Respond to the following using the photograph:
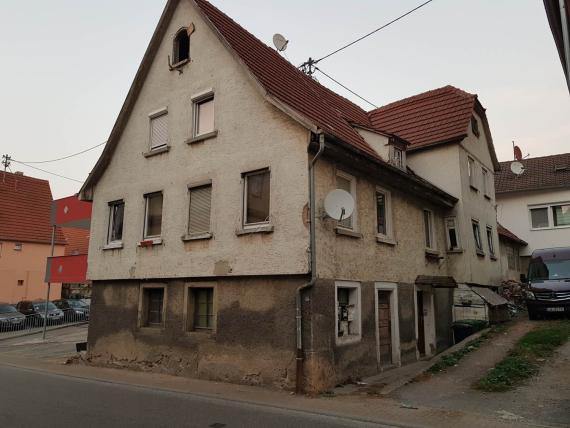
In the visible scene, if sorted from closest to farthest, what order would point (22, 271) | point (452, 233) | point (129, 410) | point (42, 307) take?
point (129, 410), point (452, 233), point (42, 307), point (22, 271)

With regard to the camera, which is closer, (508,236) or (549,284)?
(549,284)

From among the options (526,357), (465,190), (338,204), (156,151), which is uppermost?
(156,151)

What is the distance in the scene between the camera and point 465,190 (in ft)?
57.0

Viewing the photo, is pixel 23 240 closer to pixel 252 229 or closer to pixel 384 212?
pixel 252 229

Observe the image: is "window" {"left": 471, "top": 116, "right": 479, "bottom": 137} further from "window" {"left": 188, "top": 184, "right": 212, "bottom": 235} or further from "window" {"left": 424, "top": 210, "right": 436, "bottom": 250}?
"window" {"left": 188, "top": 184, "right": 212, "bottom": 235}

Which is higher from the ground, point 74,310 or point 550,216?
point 550,216

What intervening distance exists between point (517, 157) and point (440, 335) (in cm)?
2428

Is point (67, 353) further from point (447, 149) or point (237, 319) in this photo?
point (447, 149)

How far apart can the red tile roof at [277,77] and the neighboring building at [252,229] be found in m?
0.09

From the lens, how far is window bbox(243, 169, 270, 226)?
36.7 ft

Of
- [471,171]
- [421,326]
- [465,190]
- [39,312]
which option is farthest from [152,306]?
[39,312]

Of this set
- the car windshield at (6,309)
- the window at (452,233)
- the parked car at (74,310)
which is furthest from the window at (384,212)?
the car windshield at (6,309)

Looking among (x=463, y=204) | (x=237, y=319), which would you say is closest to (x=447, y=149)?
(x=463, y=204)

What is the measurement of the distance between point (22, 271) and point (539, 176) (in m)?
34.4
